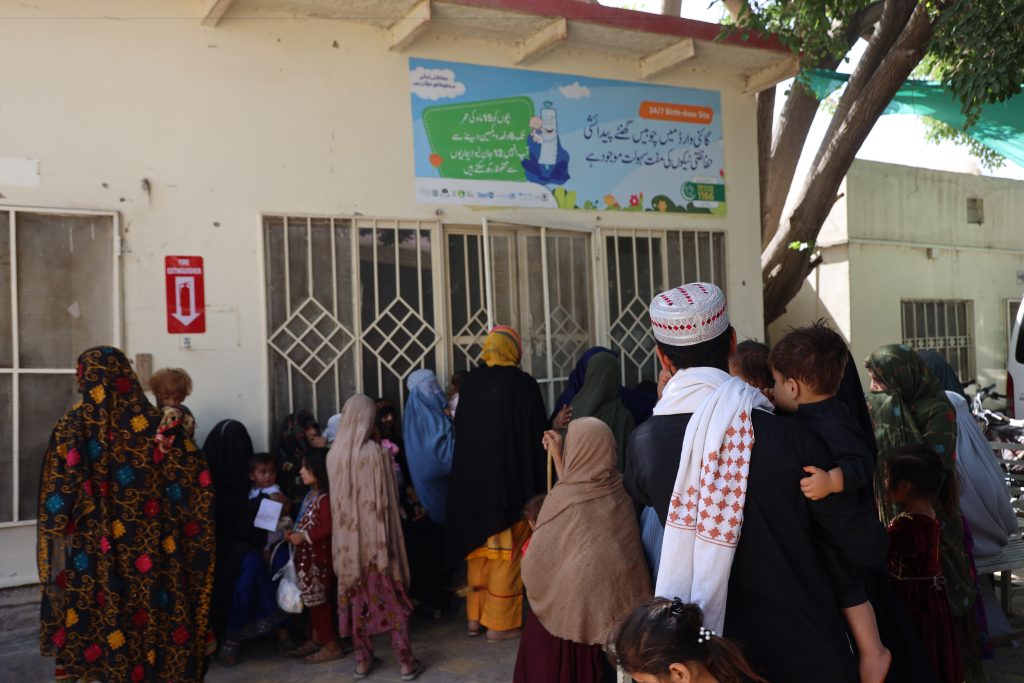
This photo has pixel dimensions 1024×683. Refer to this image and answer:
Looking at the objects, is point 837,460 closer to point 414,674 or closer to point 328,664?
point 414,674

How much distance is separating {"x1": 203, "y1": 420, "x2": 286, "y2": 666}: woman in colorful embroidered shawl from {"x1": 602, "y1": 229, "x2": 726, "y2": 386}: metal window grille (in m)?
2.67

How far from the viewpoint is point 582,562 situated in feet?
9.31

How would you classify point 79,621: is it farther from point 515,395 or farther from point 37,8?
point 37,8

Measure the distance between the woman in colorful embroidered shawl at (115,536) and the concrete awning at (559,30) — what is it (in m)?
2.28

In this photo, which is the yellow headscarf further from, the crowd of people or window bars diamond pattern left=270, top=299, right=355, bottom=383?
window bars diamond pattern left=270, top=299, right=355, bottom=383

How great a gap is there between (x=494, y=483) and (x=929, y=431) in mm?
2071

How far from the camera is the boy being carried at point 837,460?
6.17 ft

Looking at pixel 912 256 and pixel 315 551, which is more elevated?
pixel 912 256

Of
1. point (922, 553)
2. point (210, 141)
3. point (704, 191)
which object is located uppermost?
point (210, 141)

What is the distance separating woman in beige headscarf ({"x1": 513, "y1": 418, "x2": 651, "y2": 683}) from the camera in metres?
2.82

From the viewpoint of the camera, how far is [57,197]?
4.51 meters

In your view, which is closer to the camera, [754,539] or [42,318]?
[754,539]

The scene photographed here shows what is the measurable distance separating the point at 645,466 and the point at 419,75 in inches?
154

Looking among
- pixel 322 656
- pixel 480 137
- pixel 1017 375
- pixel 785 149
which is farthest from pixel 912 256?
pixel 322 656
